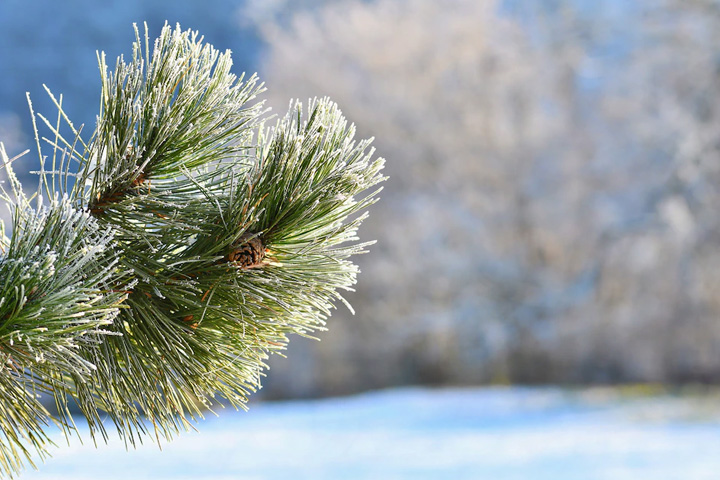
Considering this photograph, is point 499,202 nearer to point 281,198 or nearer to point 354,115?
point 354,115

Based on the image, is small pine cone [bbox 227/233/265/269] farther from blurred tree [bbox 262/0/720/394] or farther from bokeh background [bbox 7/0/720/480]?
blurred tree [bbox 262/0/720/394]

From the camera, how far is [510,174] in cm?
454

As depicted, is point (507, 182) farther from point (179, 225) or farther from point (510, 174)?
point (179, 225)

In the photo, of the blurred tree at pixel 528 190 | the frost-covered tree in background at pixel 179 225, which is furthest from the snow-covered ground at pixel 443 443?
the frost-covered tree in background at pixel 179 225

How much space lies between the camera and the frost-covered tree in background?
2.09ft

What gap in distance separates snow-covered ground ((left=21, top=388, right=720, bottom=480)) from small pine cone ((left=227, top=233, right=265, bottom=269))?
128 cm

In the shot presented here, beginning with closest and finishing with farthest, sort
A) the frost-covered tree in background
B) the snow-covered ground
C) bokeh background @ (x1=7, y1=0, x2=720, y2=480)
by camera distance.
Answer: the frost-covered tree in background < the snow-covered ground < bokeh background @ (x1=7, y1=0, x2=720, y2=480)

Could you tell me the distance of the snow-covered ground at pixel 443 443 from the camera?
91.6 inches

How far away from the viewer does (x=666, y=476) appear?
2148 millimetres

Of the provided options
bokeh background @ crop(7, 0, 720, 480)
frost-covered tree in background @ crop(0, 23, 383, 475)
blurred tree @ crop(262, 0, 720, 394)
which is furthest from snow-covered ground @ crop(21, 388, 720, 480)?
frost-covered tree in background @ crop(0, 23, 383, 475)

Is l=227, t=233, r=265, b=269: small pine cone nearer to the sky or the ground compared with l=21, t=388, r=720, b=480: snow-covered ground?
nearer to the sky

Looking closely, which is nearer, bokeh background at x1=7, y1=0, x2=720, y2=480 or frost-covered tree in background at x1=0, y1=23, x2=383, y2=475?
frost-covered tree in background at x1=0, y1=23, x2=383, y2=475

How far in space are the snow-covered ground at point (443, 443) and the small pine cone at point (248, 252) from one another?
1.28m

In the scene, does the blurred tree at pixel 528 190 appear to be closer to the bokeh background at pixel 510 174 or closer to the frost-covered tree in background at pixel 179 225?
the bokeh background at pixel 510 174
